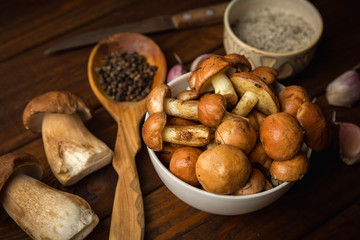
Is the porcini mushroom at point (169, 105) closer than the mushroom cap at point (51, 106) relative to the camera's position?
Yes

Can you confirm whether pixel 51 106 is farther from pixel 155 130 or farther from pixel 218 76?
pixel 218 76

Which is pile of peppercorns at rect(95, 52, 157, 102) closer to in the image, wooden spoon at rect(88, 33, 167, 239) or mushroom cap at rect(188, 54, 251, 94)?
wooden spoon at rect(88, 33, 167, 239)

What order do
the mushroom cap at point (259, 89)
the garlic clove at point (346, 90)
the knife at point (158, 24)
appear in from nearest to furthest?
the mushroom cap at point (259, 89), the garlic clove at point (346, 90), the knife at point (158, 24)

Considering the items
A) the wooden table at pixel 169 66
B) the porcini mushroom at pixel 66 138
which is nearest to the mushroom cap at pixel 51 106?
the porcini mushroom at pixel 66 138

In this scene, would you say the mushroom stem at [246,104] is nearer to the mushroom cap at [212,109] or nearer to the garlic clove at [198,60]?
the mushroom cap at [212,109]

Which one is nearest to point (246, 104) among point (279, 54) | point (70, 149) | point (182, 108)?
point (182, 108)

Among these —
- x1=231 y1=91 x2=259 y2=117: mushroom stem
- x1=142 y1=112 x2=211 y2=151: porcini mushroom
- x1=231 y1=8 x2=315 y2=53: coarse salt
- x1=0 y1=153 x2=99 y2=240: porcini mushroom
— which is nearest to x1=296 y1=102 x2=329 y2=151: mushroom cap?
x1=231 y1=91 x2=259 y2=117: mushroom stem
